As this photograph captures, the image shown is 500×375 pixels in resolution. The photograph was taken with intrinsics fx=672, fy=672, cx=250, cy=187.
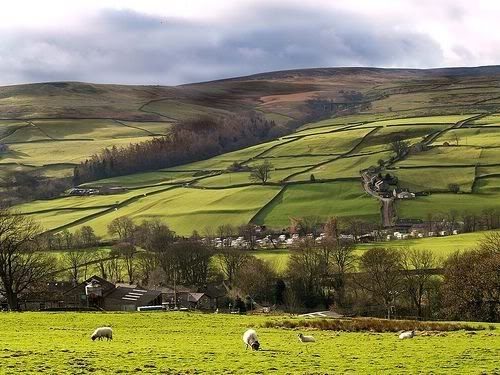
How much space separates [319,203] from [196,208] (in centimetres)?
2516

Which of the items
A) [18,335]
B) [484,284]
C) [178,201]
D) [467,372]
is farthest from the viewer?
[178,201]

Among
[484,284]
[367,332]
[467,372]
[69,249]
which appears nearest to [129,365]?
[467,372]

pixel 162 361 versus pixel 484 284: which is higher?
pixel 162 361

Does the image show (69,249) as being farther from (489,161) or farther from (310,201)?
(489,161)

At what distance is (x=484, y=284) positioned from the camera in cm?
6397

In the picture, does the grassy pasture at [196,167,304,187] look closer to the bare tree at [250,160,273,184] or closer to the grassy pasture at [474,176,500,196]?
the bare tree at [250,160,273,184]

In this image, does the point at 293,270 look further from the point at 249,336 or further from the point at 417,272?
the point at 249,336

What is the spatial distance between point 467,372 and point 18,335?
21818 millimetres

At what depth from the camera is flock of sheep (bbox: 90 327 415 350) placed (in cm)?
3023

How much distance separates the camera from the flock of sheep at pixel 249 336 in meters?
30.2

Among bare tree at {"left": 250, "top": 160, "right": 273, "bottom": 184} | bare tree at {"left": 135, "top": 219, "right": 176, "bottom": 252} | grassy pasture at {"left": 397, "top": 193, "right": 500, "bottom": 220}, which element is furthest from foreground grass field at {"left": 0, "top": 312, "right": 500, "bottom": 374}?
bare tree at {"left": 250, "top": 160, "right": 273, "bottom": 184}

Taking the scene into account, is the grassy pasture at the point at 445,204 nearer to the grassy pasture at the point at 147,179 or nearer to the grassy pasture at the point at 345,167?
the grassy pasture at the point at 345,167

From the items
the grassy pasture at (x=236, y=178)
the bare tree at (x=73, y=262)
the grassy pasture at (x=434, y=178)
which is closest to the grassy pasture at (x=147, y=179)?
the grassy pasture at (x=236, y=178)

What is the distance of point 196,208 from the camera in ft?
452
